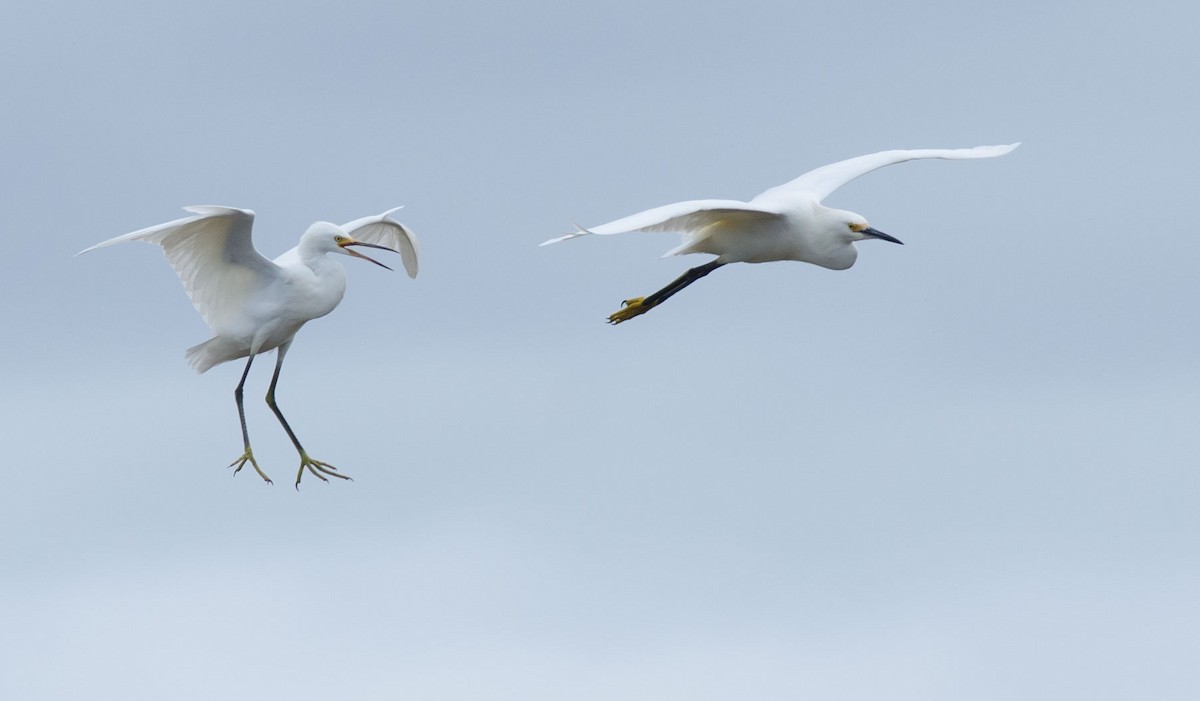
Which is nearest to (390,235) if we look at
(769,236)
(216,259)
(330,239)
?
(330,239)

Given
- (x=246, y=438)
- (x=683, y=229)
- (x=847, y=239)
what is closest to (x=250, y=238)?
(x=246, y=438)

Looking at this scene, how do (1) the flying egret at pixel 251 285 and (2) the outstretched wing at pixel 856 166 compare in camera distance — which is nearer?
(1) the flying egret at pixel 251 285

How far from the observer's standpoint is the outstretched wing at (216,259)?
24.7 m

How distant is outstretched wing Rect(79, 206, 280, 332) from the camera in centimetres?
2473

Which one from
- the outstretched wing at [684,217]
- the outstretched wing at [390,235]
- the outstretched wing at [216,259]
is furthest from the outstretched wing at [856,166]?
the outstretched wing at [216,259]

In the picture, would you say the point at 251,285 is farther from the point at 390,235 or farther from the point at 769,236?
the point at 769,236

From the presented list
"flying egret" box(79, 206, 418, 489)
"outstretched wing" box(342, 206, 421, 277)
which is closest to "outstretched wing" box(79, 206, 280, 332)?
"flying egret" box(79, 206, 418, 489)

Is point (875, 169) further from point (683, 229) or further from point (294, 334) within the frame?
point (294, 334)

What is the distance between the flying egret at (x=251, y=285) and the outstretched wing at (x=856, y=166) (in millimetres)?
4691

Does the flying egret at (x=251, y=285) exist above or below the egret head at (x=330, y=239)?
below

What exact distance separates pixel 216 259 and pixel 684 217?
18.1 feet

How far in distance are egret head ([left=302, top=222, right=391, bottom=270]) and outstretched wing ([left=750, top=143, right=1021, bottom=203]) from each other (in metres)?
4.54

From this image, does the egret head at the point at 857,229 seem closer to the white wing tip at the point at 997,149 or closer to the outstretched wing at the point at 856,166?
the outstretched wing at the point at 856,166

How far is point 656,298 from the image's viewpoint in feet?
82.4
